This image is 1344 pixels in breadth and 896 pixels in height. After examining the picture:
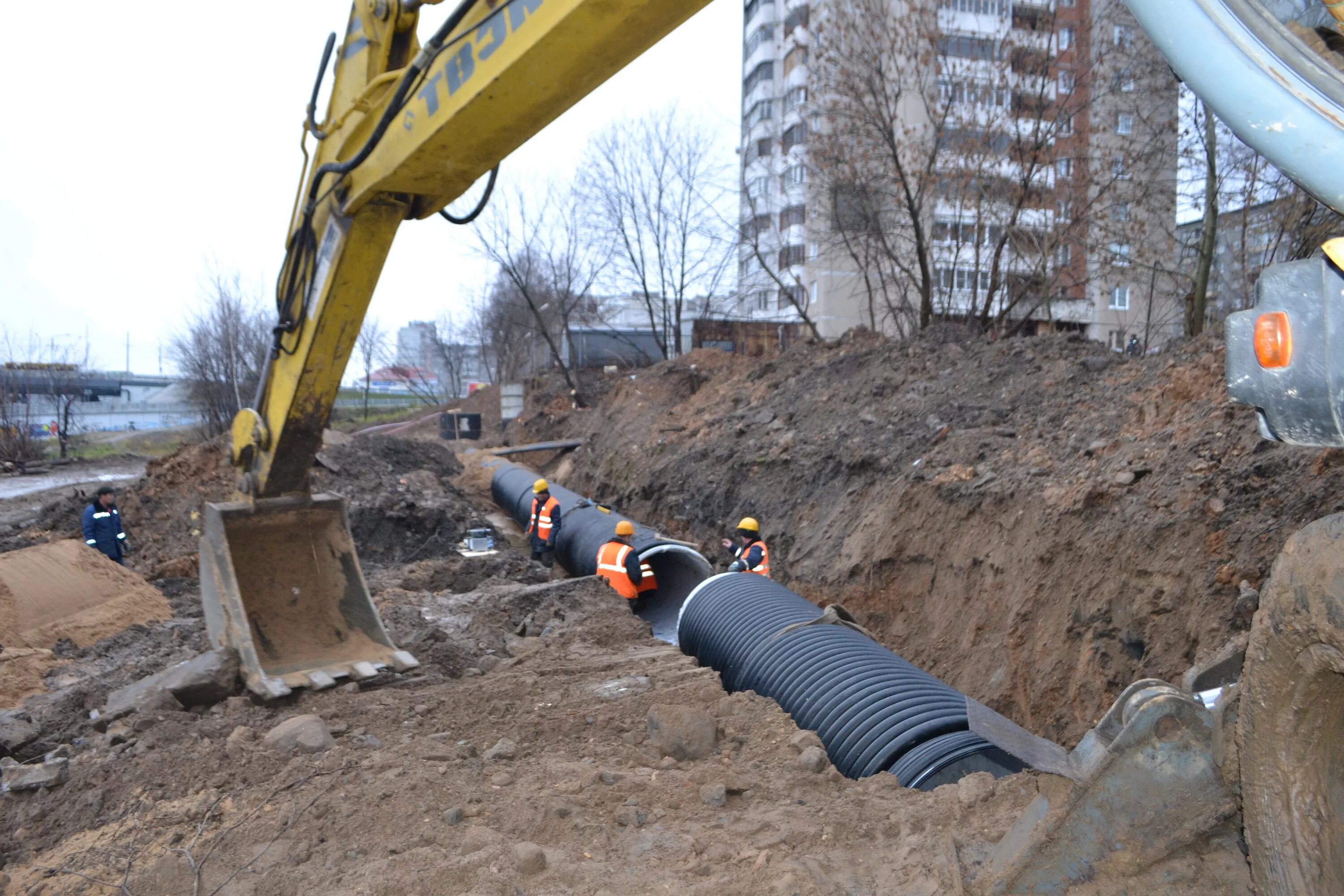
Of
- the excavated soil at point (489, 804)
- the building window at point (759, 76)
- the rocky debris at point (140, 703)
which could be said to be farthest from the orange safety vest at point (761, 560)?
the building window at point (759, 76)

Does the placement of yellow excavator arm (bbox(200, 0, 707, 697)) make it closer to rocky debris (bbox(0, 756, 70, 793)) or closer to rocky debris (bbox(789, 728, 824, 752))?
rocky debris (bbox(0, 756, 70, 793))

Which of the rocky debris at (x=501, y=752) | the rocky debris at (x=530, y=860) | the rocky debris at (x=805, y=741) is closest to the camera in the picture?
the rocky debris at (x=530, y=860)

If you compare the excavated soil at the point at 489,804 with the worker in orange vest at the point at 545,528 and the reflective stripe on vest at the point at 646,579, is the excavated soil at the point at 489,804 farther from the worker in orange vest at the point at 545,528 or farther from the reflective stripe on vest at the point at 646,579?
the worker in orange vest at the point at 545,528

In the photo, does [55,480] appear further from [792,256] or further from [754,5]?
[754,5]

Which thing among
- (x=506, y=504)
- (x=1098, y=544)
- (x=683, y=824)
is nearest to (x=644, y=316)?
(x=506, y=504)

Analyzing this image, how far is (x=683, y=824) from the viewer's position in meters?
3.43

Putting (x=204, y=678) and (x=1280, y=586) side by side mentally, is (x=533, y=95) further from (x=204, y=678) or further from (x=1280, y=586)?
(x=204, y=678)

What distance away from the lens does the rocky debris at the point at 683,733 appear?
432 cm

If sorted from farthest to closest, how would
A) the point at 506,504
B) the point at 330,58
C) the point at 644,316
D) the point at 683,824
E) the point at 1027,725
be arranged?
the point at 644,316 < the point at 506,504 < the point at 1027,725 < the point at 330,58 < the point at 683,824

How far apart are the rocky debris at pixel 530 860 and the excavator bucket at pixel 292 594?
2533 millimetres

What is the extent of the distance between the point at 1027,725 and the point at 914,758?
2738 mm

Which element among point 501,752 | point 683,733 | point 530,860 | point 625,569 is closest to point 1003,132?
point 625,569

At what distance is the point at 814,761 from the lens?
157 inches

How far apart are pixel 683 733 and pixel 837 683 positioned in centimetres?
86
